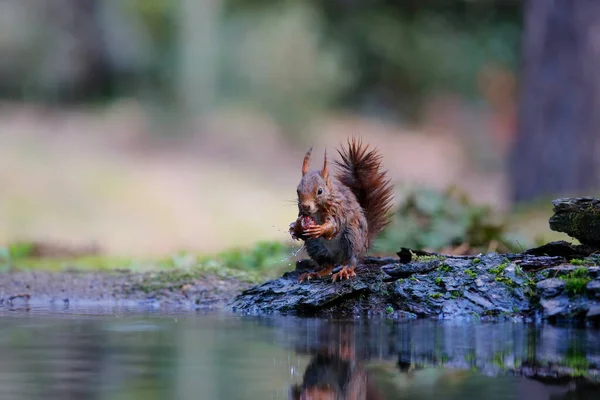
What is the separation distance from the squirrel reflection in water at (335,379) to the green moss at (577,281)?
1.56 m

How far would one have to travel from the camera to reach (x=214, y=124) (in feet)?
64.9

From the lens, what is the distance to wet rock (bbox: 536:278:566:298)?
4.89 m

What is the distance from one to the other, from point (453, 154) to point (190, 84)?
698 centimetres

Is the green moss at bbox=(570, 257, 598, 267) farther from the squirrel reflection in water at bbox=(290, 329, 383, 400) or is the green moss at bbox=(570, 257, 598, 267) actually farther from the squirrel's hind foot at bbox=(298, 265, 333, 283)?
the squirrel reflection in water at bbox=(290, 329, 383, 400)

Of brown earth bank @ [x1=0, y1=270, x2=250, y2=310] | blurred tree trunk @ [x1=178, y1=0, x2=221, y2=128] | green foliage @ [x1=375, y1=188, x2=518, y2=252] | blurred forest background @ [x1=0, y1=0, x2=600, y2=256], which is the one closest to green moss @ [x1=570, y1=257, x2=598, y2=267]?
brown earth bank @ [x1=0, y1=270, x2=250, y2=310]

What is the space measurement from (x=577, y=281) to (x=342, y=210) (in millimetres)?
1375

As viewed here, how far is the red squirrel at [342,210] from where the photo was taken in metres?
5.14

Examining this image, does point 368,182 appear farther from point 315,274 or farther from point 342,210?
point 315,274

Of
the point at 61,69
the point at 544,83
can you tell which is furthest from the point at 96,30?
the point at 544,83

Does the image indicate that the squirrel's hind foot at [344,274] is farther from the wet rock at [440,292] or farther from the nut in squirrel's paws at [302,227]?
the nut in squirrel's paws at [302,227]

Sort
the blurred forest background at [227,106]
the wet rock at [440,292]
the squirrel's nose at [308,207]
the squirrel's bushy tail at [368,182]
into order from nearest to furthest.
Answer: the wet rock at [440,292], the squirrel's nose at [308,207], the squirrel's bushy tail at [368,182], the blurred forest background at [227,106]

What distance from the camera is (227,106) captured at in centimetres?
2008

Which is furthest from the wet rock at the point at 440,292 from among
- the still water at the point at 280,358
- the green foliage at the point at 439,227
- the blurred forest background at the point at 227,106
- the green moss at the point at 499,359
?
the blurred forest background at the point at 227,106

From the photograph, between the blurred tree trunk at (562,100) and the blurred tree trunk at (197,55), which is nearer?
the blurred tree trunk at (562,100)
